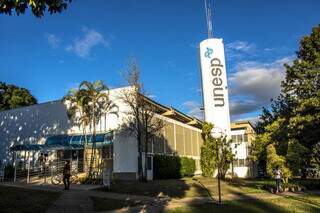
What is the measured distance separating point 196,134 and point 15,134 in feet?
72.6

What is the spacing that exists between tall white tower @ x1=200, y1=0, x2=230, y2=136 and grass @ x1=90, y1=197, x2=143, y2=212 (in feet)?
60.4

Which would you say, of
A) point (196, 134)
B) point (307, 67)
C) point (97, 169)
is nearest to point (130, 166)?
point (97, 169)

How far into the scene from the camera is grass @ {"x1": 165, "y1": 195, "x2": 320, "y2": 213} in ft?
46.0

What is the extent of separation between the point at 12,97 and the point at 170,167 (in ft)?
107

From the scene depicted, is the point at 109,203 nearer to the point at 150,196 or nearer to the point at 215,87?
the point at 150,196

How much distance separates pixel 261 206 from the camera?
1509 centimetres

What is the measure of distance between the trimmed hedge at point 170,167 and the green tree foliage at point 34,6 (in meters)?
27.3

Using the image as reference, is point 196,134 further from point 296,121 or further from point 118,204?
point 118,204

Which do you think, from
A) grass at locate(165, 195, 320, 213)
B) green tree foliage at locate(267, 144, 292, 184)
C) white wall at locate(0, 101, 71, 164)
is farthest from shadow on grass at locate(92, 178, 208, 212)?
white wall at locate(0, 101, 71, 164)

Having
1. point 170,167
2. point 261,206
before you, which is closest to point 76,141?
point 170,167

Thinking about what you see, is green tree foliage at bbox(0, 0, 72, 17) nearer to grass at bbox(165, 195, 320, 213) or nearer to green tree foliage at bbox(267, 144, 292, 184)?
grass at bbox(165, 195, 320, 213)

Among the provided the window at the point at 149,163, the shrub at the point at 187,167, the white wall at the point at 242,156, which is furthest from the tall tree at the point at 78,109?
the white wall at the point at 242,156

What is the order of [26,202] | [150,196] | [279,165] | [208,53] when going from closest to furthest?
[26,202], [150,196], [279,165], [208,53]

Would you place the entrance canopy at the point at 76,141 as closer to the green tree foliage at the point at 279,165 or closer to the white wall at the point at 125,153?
the white wall at the point at 125,153
